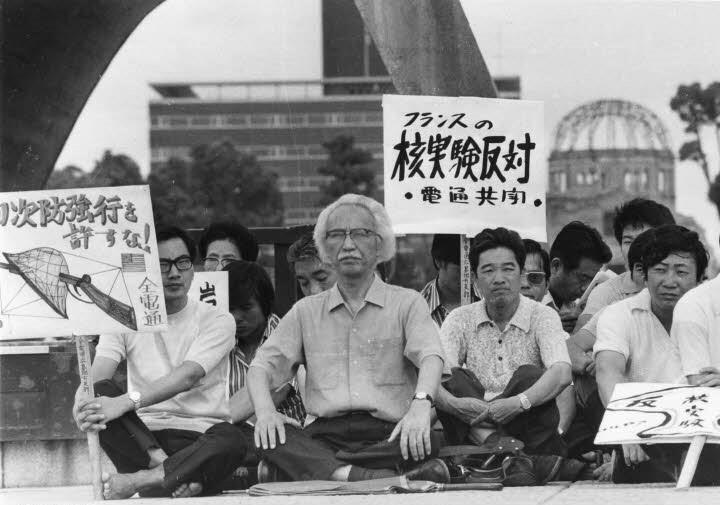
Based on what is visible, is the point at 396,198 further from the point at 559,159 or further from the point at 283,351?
the point at 559,159

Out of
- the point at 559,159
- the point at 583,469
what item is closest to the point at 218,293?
the point at 583,469

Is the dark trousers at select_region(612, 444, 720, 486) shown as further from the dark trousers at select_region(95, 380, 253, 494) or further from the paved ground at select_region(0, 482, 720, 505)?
the dark trousers at select_region(95, 380, 253, 494)

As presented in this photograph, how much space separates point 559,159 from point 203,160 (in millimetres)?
12511

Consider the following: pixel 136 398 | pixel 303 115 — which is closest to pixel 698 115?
pixel 303 115

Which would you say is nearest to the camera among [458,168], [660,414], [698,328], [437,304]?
[660,414]

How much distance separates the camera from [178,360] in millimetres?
5863

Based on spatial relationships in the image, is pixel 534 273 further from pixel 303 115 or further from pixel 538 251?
pixel 303 115

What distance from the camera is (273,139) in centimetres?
3734

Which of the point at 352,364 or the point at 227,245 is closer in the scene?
the point at 352,364

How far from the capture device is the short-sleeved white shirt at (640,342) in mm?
5480

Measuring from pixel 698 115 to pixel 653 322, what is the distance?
43.0 ft

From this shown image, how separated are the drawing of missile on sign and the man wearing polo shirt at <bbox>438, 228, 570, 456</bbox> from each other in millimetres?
1424

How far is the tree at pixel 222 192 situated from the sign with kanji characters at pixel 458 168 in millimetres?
22585

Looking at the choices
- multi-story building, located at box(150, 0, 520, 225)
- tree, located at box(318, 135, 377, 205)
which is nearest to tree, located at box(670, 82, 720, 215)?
multi-story building, located at box(150, 0, 520, 225)
